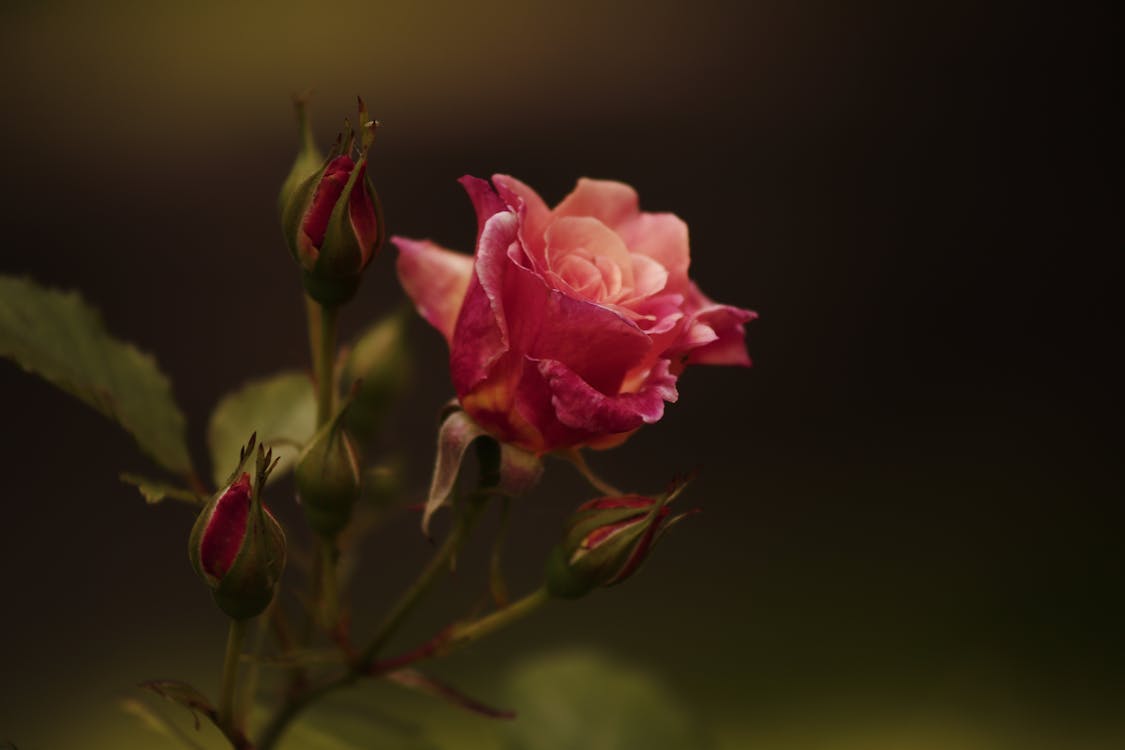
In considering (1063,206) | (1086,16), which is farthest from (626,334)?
(1086,16)

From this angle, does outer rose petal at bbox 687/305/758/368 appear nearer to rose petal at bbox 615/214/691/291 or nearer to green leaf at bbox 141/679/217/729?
rose petal at bbox 615/214/691/291

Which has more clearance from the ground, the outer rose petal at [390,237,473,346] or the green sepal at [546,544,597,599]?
the outer rose petal at [390,237,473,346]

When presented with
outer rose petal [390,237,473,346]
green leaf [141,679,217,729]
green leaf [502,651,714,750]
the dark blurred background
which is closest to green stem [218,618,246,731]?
green leaf [141,679,217,729]

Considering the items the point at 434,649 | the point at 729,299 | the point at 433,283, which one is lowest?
the point at 729,299

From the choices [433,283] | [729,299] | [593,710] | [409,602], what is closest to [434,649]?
[409,602]

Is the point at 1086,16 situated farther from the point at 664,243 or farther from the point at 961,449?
the point at 664,243

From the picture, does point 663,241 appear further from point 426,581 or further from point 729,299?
point 729,299
